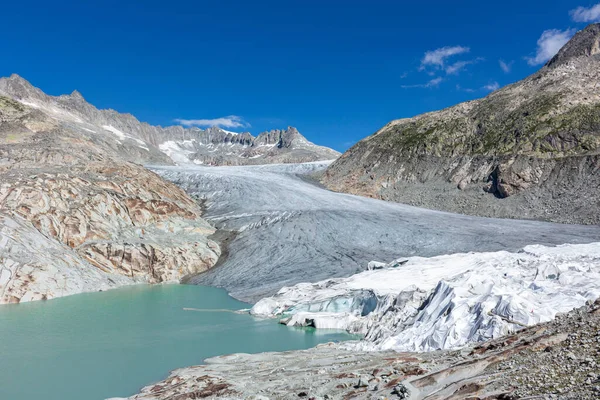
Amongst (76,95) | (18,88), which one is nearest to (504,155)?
(18,88)

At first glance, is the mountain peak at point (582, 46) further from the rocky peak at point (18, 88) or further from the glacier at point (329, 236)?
the rocky peak at point (18, 88)

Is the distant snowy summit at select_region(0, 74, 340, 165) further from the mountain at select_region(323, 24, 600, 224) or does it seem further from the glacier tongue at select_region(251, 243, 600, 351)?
the glacier tongue at select_region(251, 243, 600, 351)

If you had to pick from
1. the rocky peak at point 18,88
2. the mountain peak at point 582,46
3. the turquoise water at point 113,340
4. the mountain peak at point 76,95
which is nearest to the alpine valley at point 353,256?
the turquoise water at point 113,340

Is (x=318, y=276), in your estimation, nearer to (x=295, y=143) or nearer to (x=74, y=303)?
(x=74, y=303)

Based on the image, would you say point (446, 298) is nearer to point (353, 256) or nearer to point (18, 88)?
point (353, 256)

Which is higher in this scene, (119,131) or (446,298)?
(119,131)

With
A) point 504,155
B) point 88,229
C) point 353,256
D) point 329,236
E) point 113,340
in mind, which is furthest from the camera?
point 504,155

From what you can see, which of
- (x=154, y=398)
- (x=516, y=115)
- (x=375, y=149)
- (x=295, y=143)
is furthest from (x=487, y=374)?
(x=295, y=143)
